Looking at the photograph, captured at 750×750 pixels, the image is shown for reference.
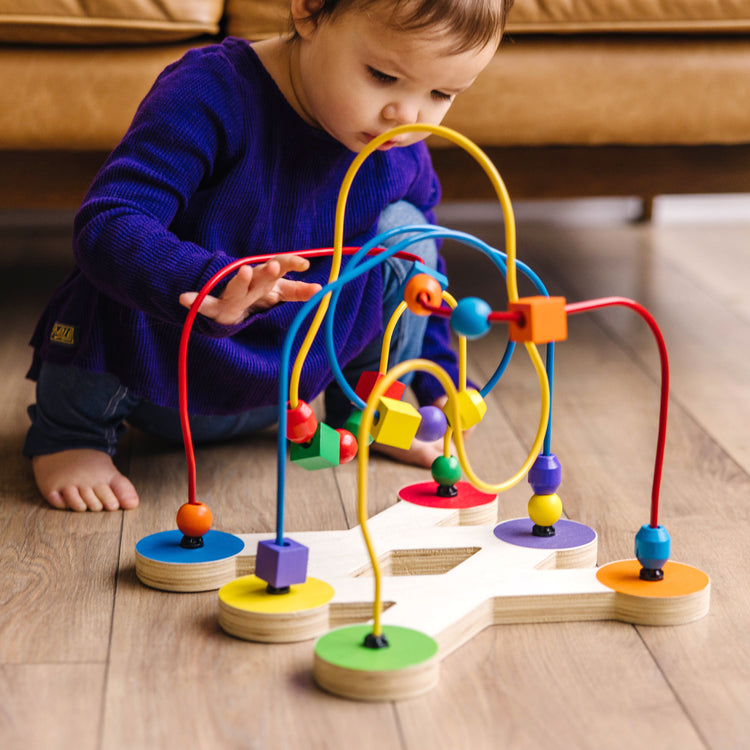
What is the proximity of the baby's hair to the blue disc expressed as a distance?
1.43 feet

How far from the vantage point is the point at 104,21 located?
4.27 ft

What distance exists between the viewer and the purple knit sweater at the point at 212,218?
0.90 metres

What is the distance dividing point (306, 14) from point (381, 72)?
118mm

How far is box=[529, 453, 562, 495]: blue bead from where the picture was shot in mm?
876

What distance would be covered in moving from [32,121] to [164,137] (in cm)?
48

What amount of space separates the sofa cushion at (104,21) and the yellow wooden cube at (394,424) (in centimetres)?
76

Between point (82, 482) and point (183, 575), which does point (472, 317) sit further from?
point (82, 482)

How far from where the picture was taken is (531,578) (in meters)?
0.81

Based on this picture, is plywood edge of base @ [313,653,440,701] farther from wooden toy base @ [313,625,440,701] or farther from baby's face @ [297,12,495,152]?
baby's face @ [297,12,495,152]

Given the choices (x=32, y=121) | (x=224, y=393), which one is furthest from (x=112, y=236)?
(x=32, y=121)

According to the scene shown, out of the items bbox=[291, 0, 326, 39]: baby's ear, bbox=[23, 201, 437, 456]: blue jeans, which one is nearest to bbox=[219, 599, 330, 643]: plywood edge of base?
bbox=[23, 201, 437, 456]: blue jeans

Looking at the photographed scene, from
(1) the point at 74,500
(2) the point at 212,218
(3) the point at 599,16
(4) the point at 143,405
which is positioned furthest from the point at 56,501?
(3) the point at 599,16

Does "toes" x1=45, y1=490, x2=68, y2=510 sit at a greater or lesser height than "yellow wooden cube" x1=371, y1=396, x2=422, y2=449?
lesser

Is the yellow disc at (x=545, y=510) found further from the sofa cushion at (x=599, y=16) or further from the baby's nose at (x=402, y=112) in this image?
the sofa cushion at (x=599, y=16)
